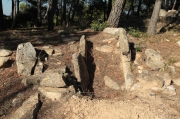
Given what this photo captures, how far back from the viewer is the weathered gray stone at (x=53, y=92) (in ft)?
14.4

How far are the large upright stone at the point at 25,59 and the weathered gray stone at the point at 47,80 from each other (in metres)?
0.39

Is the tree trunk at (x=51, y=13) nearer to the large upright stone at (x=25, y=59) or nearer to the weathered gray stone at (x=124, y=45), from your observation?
the weathered gray stone at (x=124, y=45)

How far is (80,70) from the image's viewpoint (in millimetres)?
5590

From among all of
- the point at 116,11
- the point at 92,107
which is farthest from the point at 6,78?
the point at 116,11

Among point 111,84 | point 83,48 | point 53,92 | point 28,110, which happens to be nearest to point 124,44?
point 83,48

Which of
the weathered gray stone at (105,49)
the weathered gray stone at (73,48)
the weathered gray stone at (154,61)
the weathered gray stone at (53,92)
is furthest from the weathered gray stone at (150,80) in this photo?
the weathered gray stone at (53,92)

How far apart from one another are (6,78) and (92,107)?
218cm

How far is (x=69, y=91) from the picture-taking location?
15.0ft

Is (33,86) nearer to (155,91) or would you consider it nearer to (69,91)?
(69,91)

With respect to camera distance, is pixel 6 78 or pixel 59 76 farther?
pixel 6 78

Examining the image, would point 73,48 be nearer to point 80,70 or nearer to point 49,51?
point 49,51

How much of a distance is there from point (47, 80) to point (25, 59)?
3.48 ft

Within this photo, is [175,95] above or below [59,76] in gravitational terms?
below

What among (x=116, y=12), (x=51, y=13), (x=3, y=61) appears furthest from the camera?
(x=51, y=13)
